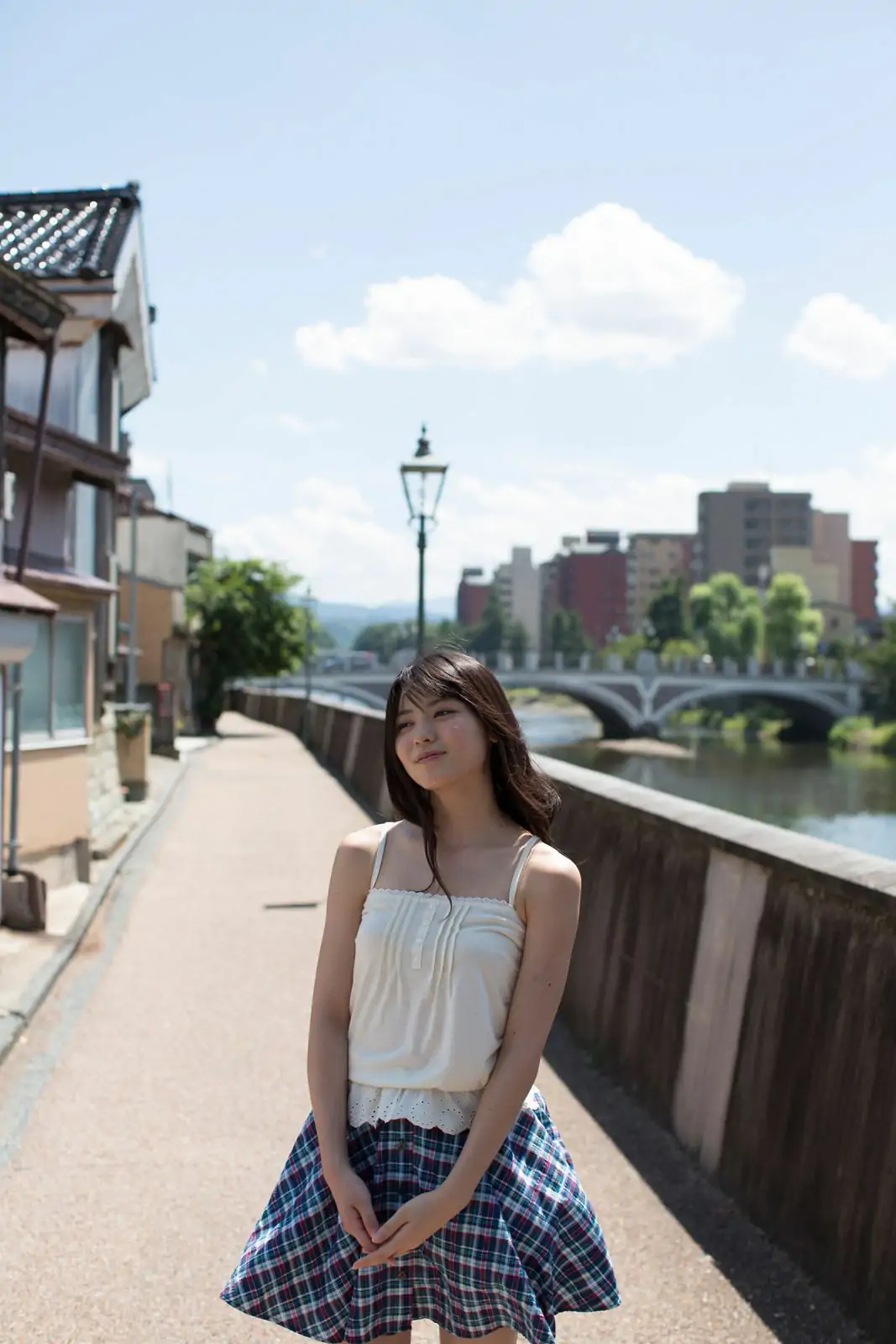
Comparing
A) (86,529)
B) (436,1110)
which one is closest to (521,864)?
(436,1110)

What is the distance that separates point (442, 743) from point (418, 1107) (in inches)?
26.2

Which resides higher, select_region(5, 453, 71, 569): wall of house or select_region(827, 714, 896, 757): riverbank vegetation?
select_region(5, 453, 71, 569): wall of house

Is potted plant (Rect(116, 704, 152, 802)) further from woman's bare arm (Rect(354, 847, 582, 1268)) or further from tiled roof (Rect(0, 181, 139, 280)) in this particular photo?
woman's bare arm (Rect(354, 847, 582, 1268))

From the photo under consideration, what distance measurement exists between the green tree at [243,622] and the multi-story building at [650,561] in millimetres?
125572

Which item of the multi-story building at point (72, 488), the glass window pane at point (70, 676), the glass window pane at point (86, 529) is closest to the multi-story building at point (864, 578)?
the multi-story building at point (72, 488)

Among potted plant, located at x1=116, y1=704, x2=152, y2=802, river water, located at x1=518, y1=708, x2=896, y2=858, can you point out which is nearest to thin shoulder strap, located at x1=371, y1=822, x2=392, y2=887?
potted plant, located at x1=116, y1=704, x2=152, y2=802

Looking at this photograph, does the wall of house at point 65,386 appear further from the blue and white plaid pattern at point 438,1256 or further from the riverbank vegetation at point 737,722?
the riverbank vegetation at point 737,722

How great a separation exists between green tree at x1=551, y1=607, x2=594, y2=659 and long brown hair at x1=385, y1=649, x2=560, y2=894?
157 metres

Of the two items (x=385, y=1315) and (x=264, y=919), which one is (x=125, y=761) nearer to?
(x=264, y=919)

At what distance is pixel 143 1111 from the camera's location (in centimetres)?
635

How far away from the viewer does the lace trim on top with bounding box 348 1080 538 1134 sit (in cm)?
269

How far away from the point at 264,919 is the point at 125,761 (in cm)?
1002

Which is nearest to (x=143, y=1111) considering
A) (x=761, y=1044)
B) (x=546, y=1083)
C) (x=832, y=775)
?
(x=546, y=1083)

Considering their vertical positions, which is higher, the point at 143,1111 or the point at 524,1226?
the point at 524,1226
